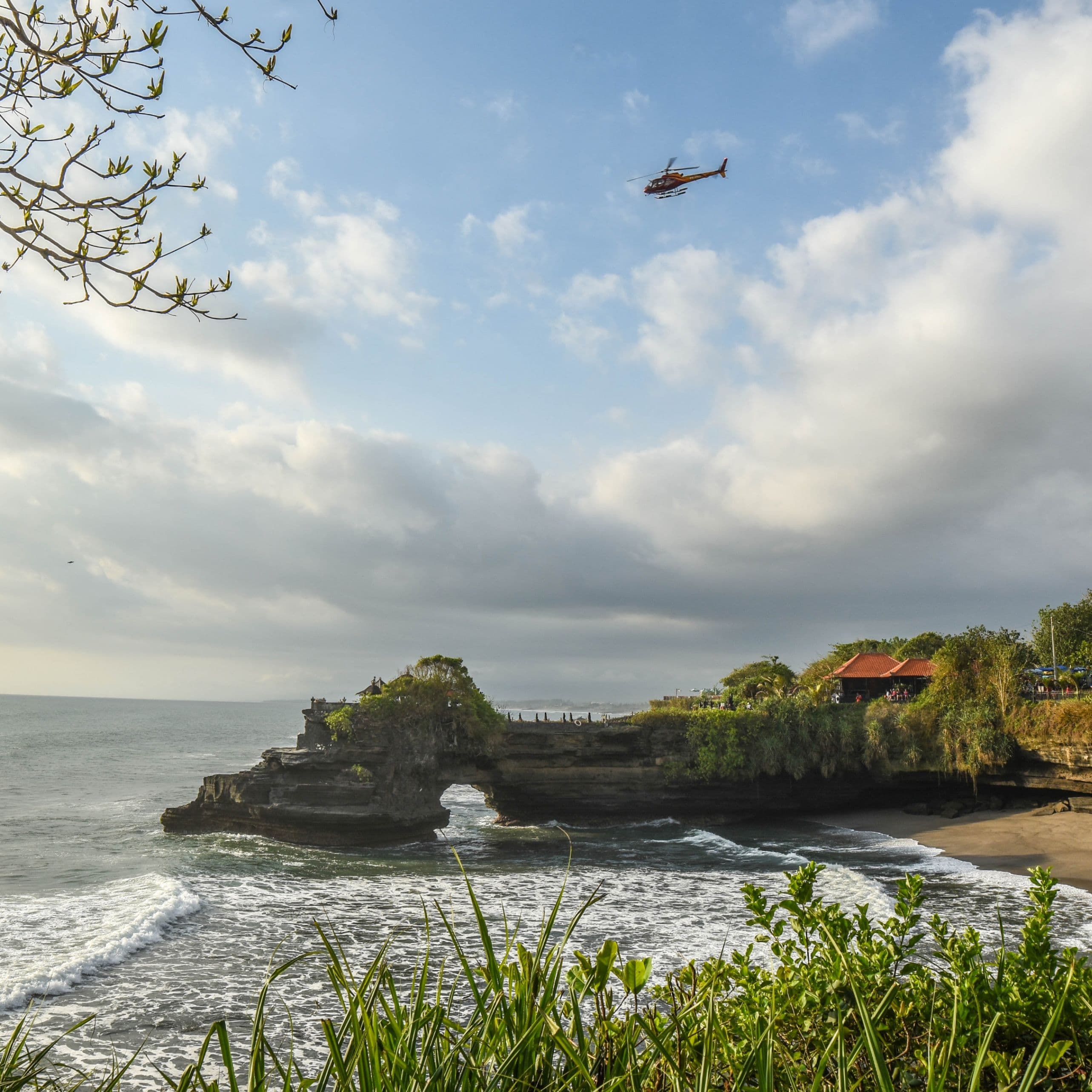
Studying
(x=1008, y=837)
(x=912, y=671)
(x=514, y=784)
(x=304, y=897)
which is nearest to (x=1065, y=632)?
(x=912, y=671)

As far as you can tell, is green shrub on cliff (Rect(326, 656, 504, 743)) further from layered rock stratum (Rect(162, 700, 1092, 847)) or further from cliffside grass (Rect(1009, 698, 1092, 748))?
cliffside grass (Rect(1009, 698, 1092, 748))

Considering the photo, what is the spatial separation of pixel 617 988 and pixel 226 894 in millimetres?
10057

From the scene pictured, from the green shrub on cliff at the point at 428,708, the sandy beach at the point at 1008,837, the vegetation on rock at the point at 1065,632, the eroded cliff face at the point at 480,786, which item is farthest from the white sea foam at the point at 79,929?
the vegetation on rock at the point at 1065,632

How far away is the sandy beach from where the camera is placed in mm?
19188


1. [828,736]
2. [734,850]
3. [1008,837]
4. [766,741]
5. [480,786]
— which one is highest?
[828,736]

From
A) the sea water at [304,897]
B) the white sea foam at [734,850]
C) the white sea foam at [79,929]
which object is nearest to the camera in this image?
the sea water at [304,897]

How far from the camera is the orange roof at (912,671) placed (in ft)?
104

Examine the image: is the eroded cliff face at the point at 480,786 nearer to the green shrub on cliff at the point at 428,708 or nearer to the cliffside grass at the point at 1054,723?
the green shrub on cliff at the point at 428,708

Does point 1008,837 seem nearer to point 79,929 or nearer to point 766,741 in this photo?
point 766,741

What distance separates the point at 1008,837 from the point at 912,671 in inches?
432

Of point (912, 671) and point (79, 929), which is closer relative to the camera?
point (79, 929)

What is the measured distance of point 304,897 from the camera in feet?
56.1

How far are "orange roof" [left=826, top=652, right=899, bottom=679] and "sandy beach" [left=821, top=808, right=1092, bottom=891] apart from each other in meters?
6.98

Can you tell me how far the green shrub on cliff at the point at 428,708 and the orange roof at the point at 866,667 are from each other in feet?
52.4
